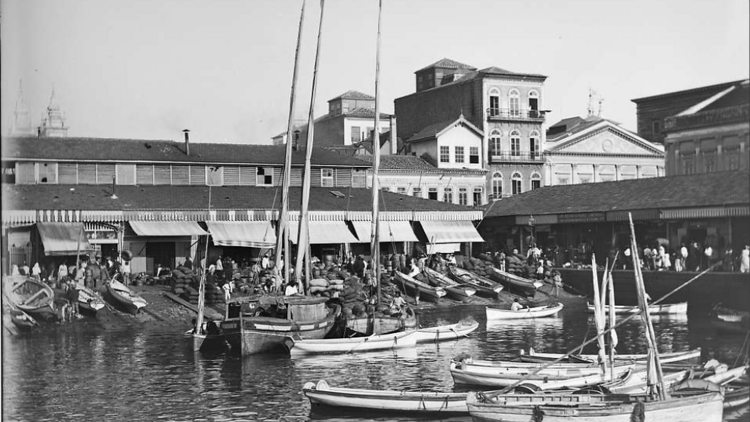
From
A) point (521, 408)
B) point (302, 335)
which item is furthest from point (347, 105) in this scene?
point (521, 408)

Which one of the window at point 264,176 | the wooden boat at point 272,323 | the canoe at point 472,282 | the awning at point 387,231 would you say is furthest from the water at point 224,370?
the window at point 264,176

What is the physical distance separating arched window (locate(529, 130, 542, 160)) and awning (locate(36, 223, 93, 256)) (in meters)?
7.86

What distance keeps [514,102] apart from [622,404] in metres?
3.50

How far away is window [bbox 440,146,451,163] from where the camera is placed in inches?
448

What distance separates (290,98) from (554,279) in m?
4.12

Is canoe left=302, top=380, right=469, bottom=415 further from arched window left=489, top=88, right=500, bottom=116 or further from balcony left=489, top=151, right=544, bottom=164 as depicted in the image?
arched window left=489, top=88, right=500, bottom=116

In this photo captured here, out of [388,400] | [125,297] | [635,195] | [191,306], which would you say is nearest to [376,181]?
[388,400]

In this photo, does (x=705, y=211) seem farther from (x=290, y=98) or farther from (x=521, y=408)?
(x=290, y=98)

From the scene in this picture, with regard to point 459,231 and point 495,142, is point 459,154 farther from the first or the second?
point 459,231

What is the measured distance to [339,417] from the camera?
10891 millimetres

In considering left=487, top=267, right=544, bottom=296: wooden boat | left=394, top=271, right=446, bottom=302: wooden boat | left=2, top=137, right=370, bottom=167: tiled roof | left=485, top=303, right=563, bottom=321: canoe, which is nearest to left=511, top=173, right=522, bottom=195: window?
left=487, top=267, right=544, bottom=296: wooden boat

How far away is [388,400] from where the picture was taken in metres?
10.8

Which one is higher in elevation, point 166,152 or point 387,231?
point 166,152

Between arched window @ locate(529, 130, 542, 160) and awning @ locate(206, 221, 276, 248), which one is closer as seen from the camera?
arched window @ locate(529, 130, 542, 160)
